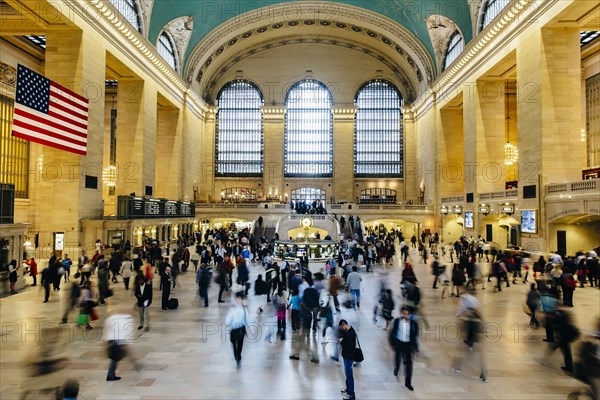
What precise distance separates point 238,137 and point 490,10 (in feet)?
85.7

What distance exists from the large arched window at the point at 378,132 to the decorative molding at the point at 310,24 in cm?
483

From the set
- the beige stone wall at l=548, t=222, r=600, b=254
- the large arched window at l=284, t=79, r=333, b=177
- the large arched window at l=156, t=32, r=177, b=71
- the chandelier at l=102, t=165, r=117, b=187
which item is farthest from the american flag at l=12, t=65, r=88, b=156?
the large arched window at l=284, t=79, r=333, b=177

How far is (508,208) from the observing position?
70.4ft

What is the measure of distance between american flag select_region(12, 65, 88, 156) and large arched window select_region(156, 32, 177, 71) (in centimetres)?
1262

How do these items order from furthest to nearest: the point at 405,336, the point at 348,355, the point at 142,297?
the point at 142,297
the point at 405,336
the point at 348,355

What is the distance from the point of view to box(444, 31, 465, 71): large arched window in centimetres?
2904

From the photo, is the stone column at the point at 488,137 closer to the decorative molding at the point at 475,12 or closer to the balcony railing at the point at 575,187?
the decorative molding at the point at 475,12

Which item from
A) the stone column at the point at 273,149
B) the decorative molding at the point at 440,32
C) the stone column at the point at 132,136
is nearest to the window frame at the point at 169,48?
the stone column at the point at 132,136

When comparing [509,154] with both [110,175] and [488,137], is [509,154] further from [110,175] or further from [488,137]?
→ [110,175]

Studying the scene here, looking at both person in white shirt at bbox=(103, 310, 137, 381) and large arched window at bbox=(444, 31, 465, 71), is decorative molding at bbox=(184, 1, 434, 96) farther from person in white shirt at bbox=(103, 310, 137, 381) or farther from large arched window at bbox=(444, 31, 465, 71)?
person in white shirt at bbox=(103, 310, 137, 381)

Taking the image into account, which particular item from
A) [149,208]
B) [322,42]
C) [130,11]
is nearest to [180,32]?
[130,11]

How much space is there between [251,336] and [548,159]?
1698 cm

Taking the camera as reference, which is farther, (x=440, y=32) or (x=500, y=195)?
(x=440, y=32)

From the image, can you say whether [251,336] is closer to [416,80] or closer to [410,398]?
[410,398]
